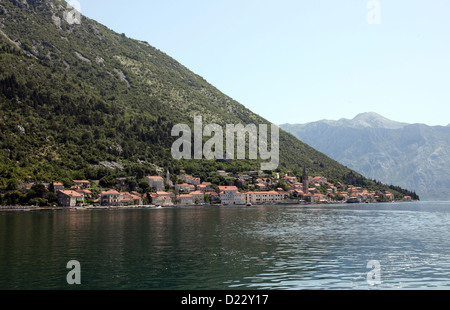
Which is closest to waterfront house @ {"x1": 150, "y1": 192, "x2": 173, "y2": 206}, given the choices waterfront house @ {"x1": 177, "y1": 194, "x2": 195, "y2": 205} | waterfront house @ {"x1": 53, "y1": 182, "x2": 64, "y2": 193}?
waterfront house @ {"x1": 177, "y1": 194, "x2": 195, "y2": 205}

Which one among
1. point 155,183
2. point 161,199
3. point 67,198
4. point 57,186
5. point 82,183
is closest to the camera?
point 67,198

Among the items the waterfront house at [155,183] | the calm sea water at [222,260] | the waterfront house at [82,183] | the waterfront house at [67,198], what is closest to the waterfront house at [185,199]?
the waterfront house at [155,183]

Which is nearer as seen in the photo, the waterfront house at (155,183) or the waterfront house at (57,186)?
the waterfront house at (57,186)

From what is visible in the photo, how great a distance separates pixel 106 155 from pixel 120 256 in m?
166

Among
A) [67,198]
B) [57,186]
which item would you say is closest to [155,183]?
[57,186]

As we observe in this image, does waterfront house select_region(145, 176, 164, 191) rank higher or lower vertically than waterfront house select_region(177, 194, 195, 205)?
higher

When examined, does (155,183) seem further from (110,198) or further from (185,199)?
(110,198)

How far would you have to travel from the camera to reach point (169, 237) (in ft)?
182

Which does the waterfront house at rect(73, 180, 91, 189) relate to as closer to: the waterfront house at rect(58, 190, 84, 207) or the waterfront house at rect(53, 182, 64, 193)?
the waterfront house at rect(53, 182, 64, 193)

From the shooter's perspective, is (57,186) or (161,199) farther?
(161,199)

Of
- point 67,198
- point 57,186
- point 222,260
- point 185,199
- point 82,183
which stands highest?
point 82,183

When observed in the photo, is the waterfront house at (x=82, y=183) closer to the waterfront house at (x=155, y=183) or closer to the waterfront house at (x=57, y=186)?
the waterfront house at (x=57, y=186)
